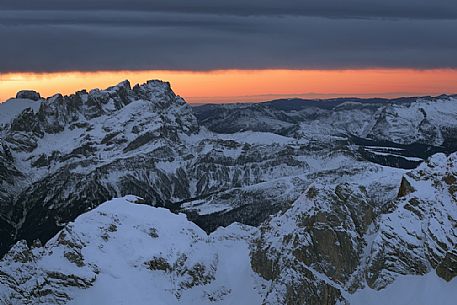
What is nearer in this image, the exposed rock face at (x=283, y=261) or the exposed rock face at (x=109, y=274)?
the exposed rock face at (x=109, y=274)

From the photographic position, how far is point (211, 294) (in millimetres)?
190625

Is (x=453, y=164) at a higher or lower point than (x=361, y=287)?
higher

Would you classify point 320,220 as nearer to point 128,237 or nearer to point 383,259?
point 383,259

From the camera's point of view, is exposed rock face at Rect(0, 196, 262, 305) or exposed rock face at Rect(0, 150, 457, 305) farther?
exposed rock face at Rect(0, 150, 457, 305)

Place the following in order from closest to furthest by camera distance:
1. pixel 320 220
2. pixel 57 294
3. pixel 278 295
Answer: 1. pixel 57 294
2. pixel 278 295
3. pixel 320 220

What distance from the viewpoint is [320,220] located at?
19575 centimetres

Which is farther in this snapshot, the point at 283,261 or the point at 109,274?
the point at 283,261

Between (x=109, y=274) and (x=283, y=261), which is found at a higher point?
(x=283, y=261)

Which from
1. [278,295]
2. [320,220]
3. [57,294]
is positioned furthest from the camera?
[320,220]

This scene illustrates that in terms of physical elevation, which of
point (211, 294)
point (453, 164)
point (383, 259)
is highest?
point (453, 164)

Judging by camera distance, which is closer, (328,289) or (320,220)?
(328,289)

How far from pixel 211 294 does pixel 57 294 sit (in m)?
42.2

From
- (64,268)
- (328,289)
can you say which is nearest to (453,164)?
(328,289)

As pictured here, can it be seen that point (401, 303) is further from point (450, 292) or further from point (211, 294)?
point (211, 294)
